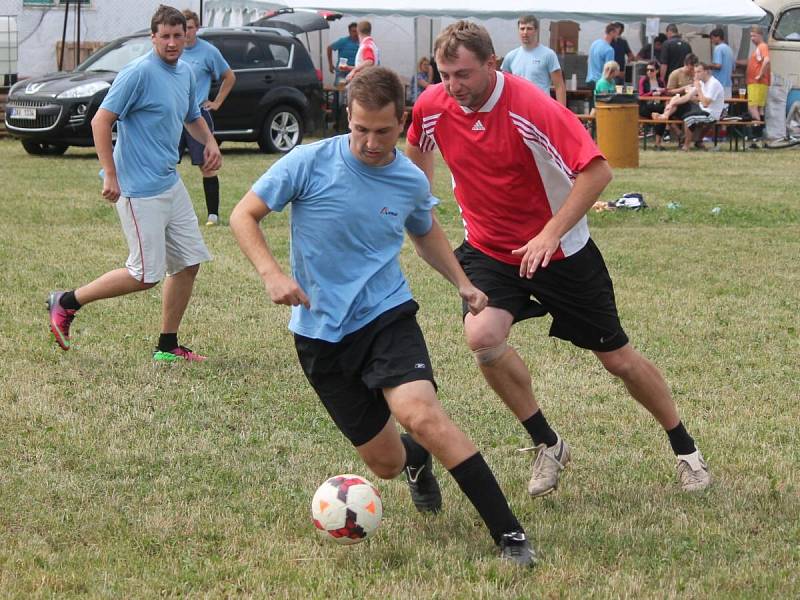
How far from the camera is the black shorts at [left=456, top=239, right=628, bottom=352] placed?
506 cm

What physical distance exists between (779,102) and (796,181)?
7.67m

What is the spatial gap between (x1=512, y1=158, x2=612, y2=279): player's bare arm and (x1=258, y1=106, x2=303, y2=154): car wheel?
1615 cm

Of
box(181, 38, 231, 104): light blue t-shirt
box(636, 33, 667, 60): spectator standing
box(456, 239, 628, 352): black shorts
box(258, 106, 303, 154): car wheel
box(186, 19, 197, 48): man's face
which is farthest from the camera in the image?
box(636, 33, 667, 60): spectator standing

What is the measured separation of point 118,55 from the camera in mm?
19703

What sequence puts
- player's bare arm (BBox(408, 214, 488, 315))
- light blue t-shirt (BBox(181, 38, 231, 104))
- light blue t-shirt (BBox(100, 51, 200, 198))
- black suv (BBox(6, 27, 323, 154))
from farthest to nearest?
black suv (BBox(6, 27, 323, 154)), light blue t-shirt (BBox(181, 38, 231, 104)), light blue t-shirt (BBox(100, 51, 200, 198)), player's bare arm (BBox(408, 214, 488, 315))

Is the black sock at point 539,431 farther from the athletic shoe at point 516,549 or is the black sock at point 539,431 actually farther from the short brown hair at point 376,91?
the short brown hair at point 376,91

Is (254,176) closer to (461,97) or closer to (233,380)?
(233,380)

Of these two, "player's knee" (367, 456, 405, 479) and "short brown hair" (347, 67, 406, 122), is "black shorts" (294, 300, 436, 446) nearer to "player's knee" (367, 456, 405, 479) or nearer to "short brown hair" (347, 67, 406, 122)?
"player's knee" (367, 456, 405, 479)

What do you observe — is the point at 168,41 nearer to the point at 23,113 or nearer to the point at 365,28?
the point at 23,113

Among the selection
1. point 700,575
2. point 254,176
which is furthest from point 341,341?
point 254,176

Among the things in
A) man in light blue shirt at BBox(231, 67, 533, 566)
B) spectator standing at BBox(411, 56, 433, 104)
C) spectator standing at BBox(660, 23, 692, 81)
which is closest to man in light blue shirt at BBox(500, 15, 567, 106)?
spectator standing at BBox(411, 56, 433, 104)

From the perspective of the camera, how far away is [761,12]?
80.7 feet

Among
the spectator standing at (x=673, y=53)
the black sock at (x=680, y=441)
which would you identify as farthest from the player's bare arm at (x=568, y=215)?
the spectator standing at (x=673, y=53)

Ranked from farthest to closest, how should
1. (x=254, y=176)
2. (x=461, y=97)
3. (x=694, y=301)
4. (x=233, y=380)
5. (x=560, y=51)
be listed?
(x=560, y=51) → (x=254, y=176) → (x=694, y=301) → (x=233, y=380) → (x=461, y=97)
